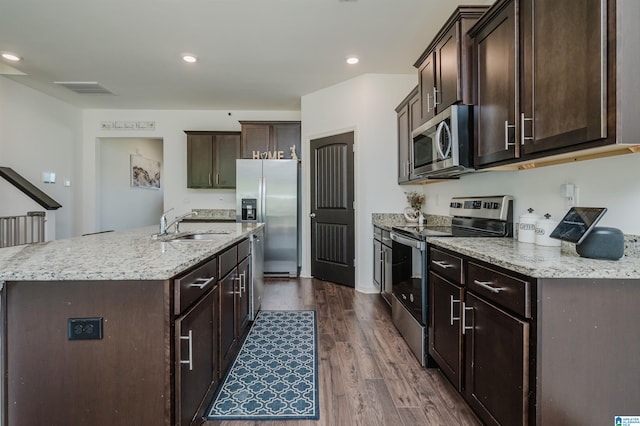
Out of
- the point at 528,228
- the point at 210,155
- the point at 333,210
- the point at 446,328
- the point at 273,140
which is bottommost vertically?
the point at 446,328

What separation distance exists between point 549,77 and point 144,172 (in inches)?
296

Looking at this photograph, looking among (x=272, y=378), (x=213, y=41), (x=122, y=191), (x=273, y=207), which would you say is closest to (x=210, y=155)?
(x=273, y=207)

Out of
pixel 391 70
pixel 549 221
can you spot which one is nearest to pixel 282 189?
pixel 391 70

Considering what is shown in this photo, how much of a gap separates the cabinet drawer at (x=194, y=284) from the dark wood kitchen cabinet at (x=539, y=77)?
1.66m

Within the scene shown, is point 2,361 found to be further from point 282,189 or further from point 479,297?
point 282,189

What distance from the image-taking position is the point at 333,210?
4.37m

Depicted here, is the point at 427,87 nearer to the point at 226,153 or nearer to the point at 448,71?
the point at 448,71

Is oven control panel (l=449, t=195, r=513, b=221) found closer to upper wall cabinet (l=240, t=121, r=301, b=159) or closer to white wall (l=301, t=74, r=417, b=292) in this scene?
white wall (l=301, t=74, r=417, b=292)

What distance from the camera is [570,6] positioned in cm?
126

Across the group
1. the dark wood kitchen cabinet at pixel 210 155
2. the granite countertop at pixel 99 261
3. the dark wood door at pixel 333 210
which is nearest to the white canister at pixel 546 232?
the granite countertop at pixel 99 261

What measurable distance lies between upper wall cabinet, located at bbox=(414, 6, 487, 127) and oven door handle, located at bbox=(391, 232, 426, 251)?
970mm

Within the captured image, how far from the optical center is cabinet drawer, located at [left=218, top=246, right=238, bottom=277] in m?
1.81

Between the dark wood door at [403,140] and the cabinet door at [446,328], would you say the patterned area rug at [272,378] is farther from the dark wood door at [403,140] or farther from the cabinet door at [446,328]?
the dark wood door at [403,140]

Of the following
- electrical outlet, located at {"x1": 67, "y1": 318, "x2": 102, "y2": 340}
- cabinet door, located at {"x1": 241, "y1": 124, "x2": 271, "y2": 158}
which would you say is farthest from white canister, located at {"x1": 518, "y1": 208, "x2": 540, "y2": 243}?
cabinet door, located at {"x1": 241, "y1": 124, "x2": 271, "y2": 158}
